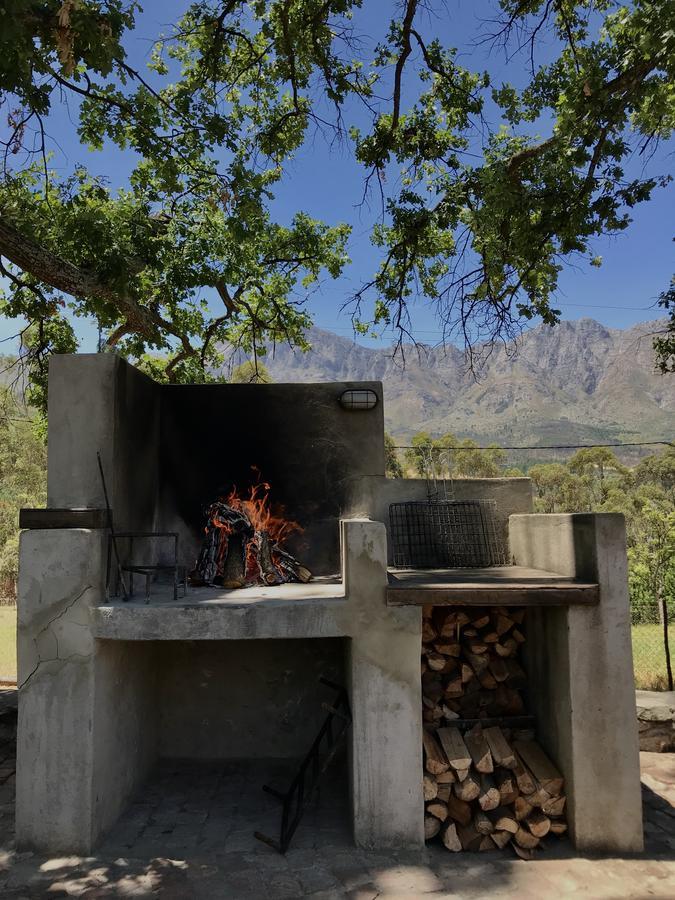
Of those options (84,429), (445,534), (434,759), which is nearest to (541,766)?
(434,759)

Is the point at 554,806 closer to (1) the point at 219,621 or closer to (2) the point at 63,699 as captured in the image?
(1) the point at 219,621

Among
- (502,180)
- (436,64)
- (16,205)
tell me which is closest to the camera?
(502,180)

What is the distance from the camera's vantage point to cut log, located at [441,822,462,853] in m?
4.22

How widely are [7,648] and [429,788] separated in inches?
375

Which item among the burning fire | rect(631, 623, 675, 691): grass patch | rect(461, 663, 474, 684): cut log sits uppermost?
the burning fire

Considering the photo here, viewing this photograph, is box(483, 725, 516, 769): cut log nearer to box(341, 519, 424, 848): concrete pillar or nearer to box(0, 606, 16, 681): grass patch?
box(341, 519, 424, 848): concrete pillar

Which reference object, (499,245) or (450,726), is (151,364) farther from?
(450,726)

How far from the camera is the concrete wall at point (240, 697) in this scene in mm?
6008

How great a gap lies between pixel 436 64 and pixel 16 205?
6044 mm

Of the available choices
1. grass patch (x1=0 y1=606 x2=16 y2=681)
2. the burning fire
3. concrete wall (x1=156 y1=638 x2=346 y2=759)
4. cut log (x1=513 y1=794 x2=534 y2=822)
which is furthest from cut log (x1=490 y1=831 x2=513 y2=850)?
grass patch (x1=0 y1=606 x2=16 y2=681)

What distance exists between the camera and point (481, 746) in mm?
4613

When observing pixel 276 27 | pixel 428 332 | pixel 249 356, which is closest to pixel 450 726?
pixel 428 332

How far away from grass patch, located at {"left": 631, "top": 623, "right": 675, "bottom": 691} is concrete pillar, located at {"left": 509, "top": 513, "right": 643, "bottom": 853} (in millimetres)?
3540

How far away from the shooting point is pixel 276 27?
7188 millimetres
